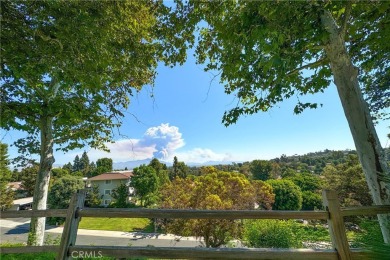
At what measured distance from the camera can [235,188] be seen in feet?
47.4

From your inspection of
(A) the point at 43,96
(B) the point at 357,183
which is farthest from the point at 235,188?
(A) the point at 43,96

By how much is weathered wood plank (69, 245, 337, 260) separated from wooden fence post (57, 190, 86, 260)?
0.08 metres

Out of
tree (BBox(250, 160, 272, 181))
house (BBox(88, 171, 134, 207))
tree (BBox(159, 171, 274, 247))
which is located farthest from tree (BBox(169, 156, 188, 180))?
tree (BBox(159, 171, 274, 247))

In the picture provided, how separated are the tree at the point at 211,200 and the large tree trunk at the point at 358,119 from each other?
10.5 m

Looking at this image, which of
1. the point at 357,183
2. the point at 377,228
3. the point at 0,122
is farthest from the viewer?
the point at 357,183

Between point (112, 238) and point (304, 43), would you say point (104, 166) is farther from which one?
point (304, 43)

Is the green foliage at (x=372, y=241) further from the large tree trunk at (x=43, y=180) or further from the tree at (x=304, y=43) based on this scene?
the large tree trunk at (x=43, y=180)

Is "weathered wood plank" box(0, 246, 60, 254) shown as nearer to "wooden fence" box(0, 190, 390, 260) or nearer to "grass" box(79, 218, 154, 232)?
"wooden fence" box(0, 190, 390, 260)

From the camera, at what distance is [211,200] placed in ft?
42.6

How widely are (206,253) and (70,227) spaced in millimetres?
1698

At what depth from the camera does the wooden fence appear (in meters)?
2.35

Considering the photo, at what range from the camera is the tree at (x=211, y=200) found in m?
12.6

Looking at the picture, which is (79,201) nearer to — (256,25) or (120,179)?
(256,25)

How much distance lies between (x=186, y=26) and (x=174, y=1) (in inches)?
20.5
